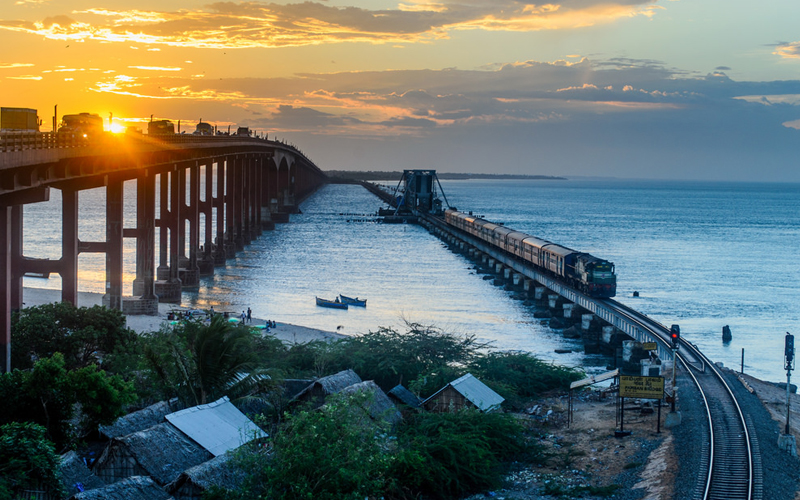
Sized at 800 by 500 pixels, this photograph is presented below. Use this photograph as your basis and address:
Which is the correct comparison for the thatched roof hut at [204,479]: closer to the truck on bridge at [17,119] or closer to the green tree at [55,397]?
the green tree at [55,397]

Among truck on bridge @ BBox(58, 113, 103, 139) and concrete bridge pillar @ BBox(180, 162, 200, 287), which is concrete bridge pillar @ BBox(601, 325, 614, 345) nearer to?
truck on bridge @ BBox(58, 113, 103, 139)

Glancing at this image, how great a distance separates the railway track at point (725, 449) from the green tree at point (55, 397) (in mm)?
14506

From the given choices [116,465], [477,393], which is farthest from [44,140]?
[477,393]

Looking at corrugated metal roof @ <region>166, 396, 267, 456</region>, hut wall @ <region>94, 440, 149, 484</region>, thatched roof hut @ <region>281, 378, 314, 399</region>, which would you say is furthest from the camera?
thatched roof hut @ <region>281, 378, 314, 399</region>

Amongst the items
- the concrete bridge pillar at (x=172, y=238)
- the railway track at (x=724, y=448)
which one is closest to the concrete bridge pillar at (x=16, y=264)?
the concrete bridge pillar at (x=172, y=238)

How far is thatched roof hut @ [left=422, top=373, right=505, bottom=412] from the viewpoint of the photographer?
87.5 feet

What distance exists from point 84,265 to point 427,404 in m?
66.3

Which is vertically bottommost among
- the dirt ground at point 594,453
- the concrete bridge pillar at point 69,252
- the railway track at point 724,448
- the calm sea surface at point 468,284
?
the calm sea surface at point 468,284

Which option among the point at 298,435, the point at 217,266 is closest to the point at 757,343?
the point at 298,435

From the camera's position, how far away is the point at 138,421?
2212cm

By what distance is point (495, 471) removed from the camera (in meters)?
22.4

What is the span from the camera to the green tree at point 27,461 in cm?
1622

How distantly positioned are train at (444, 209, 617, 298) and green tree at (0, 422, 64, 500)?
1608 inches

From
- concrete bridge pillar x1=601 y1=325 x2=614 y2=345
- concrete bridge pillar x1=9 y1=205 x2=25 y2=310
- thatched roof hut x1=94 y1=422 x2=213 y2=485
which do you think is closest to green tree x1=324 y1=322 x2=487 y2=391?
thatched roof hut x1=94 y1=422 x2=213 y2=485
